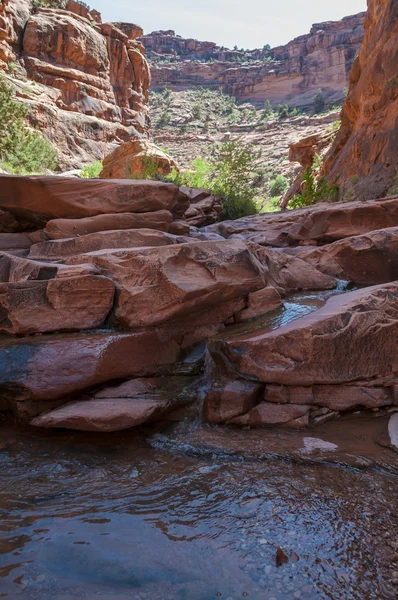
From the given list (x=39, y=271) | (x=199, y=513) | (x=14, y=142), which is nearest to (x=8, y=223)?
(x=39, y=271)

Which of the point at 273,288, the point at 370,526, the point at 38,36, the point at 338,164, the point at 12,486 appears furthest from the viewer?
the point at 38,36

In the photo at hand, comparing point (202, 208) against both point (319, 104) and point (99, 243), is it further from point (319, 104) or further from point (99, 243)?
point (319, 104)

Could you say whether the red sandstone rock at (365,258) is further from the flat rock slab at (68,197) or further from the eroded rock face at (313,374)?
the flat rock slab at (68,197)

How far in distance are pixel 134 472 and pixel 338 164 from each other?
15241mm

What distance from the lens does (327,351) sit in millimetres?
3750

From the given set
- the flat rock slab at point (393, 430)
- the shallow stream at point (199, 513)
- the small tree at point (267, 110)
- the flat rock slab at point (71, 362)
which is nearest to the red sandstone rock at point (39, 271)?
the flat rock slab at point (71, 362)

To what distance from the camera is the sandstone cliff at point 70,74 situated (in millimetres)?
27625

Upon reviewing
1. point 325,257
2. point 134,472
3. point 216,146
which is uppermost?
point 216,146

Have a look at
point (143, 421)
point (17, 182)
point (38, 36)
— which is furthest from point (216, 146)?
point (143, 421)

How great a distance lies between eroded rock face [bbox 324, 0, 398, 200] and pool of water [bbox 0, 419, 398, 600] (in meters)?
10.9

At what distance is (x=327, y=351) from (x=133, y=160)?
1699 cm

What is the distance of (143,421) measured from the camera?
11.8 ft

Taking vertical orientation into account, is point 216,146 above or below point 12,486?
above

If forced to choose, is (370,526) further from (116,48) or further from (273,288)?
(116,48)
